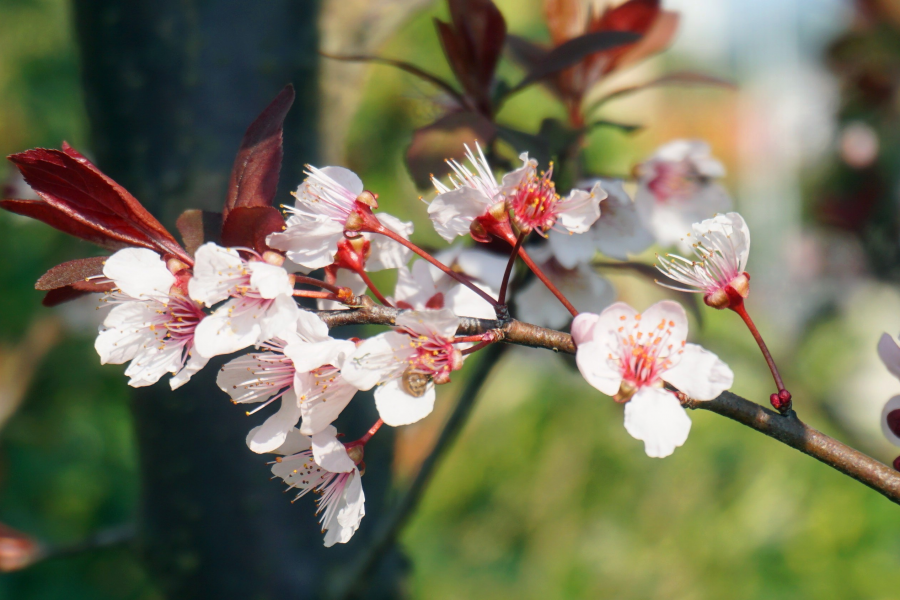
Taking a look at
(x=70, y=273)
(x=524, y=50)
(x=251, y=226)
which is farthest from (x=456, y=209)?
(x=524, y=50)

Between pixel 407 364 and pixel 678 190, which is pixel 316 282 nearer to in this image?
pixel 407 364

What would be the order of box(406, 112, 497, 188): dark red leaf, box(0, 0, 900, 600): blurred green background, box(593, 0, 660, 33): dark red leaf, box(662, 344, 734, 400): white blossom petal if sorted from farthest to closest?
box(0, 0, 900, 600): blurred green background
box(593, 0, 660, 33): dark red leaf
box(406, 112, 497, 188): dark red leaf
box(662, 344, 734, 400): white blossom petal

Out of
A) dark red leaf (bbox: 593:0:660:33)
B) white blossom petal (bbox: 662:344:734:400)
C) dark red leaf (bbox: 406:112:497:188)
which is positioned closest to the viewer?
white blossom petal (bbox: 662:344:734:400)

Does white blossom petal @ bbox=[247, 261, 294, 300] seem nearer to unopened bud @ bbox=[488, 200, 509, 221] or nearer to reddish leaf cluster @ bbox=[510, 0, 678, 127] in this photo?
unopened bud @ bbox=[488, 200, 509, 221]

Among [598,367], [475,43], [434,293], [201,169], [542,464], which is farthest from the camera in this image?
[542,464]

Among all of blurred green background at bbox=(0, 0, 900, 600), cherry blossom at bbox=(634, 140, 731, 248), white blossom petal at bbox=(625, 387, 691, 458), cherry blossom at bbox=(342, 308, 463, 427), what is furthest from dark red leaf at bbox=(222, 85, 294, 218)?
blurred green background at bbox=(0, 0, 900, 600)

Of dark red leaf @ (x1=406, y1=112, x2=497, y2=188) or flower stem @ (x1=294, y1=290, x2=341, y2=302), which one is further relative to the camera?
dark red leaf @ (x1=406, y1=112, x2=497, y2=188)

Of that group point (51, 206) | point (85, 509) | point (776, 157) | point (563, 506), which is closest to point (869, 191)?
point (563, 506)
